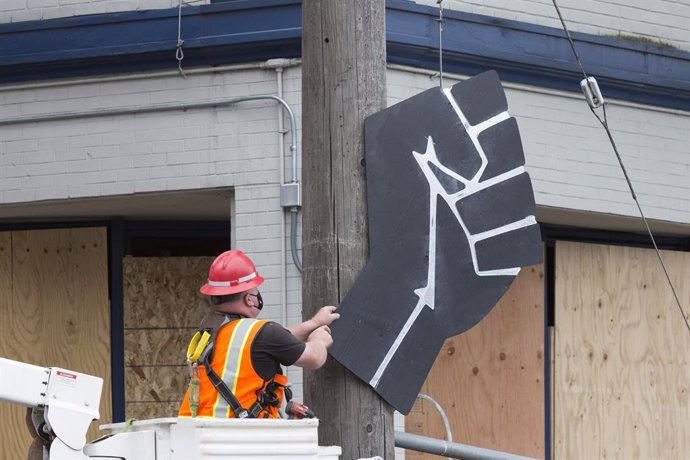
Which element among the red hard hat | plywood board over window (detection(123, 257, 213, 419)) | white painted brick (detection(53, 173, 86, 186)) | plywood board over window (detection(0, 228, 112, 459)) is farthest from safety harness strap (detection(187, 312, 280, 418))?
plywood board over window (detection(0, 228, 112, 459))

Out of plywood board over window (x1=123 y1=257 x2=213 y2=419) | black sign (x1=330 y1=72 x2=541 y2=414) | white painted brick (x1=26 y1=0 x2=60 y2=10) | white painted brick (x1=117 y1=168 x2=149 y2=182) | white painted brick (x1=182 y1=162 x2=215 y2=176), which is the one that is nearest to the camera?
black sign (x1=330 y1=72 x2=541 y2=414)

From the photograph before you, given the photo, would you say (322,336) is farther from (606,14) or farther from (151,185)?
(606,14)

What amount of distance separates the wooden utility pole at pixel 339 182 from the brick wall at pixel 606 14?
3.24 meters

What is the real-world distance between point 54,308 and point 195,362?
5046mm

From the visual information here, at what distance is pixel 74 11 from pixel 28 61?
1.61 ft

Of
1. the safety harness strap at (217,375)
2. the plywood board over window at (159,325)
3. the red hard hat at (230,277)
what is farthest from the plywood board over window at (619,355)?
the safety harness strap at (217,375)

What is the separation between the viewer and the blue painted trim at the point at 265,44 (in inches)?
353

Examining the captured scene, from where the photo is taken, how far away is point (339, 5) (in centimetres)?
609

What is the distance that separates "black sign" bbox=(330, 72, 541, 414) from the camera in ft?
19.8

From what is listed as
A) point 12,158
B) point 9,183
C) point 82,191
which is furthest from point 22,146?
point 82,191

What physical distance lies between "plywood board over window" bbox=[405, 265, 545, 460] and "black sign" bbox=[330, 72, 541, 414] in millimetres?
3714

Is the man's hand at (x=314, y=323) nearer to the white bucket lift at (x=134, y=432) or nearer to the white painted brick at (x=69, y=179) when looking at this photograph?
the white bucket lift at (x=134, y=432)

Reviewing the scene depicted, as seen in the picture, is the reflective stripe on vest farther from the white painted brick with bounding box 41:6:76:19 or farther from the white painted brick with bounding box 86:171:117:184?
the white painted brick with bounding box 41:6:76:19

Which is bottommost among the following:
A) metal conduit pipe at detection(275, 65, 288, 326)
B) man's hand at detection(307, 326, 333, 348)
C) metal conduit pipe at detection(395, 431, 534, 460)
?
metal conduit pipe at detection(395, 431, 534, 460)
